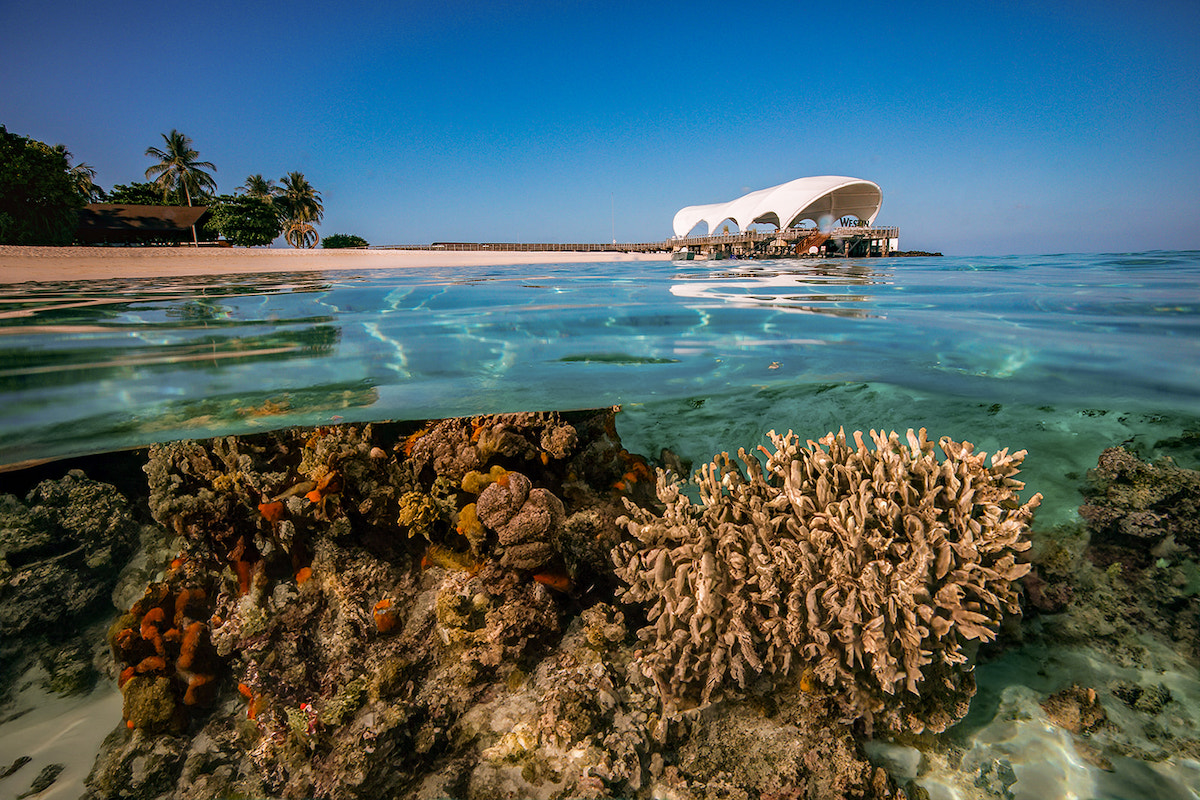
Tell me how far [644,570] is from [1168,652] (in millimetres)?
5399

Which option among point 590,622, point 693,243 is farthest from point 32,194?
point 693,243

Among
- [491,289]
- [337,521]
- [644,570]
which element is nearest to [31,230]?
[491,289]

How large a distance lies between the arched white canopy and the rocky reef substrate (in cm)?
4386

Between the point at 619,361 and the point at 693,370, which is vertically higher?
the point at 619,361

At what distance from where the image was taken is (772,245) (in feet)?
129

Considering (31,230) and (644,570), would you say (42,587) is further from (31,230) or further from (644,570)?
(31,230)

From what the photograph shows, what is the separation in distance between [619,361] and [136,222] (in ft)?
123

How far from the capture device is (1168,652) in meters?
5.00

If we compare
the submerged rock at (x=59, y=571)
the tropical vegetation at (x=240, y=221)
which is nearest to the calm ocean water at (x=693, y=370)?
the submerged rock at (x=59, y=571)

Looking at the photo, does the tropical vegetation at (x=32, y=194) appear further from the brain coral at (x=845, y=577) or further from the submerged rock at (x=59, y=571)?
the brain coral at (x=845, y=577)

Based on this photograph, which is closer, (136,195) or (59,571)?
(59,571)

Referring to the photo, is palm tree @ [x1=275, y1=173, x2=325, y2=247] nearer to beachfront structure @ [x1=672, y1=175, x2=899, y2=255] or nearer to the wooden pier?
the wooden pier

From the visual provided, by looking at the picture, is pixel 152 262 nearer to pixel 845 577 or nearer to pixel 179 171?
pixel 845 577

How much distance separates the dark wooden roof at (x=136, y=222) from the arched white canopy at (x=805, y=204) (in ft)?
142
